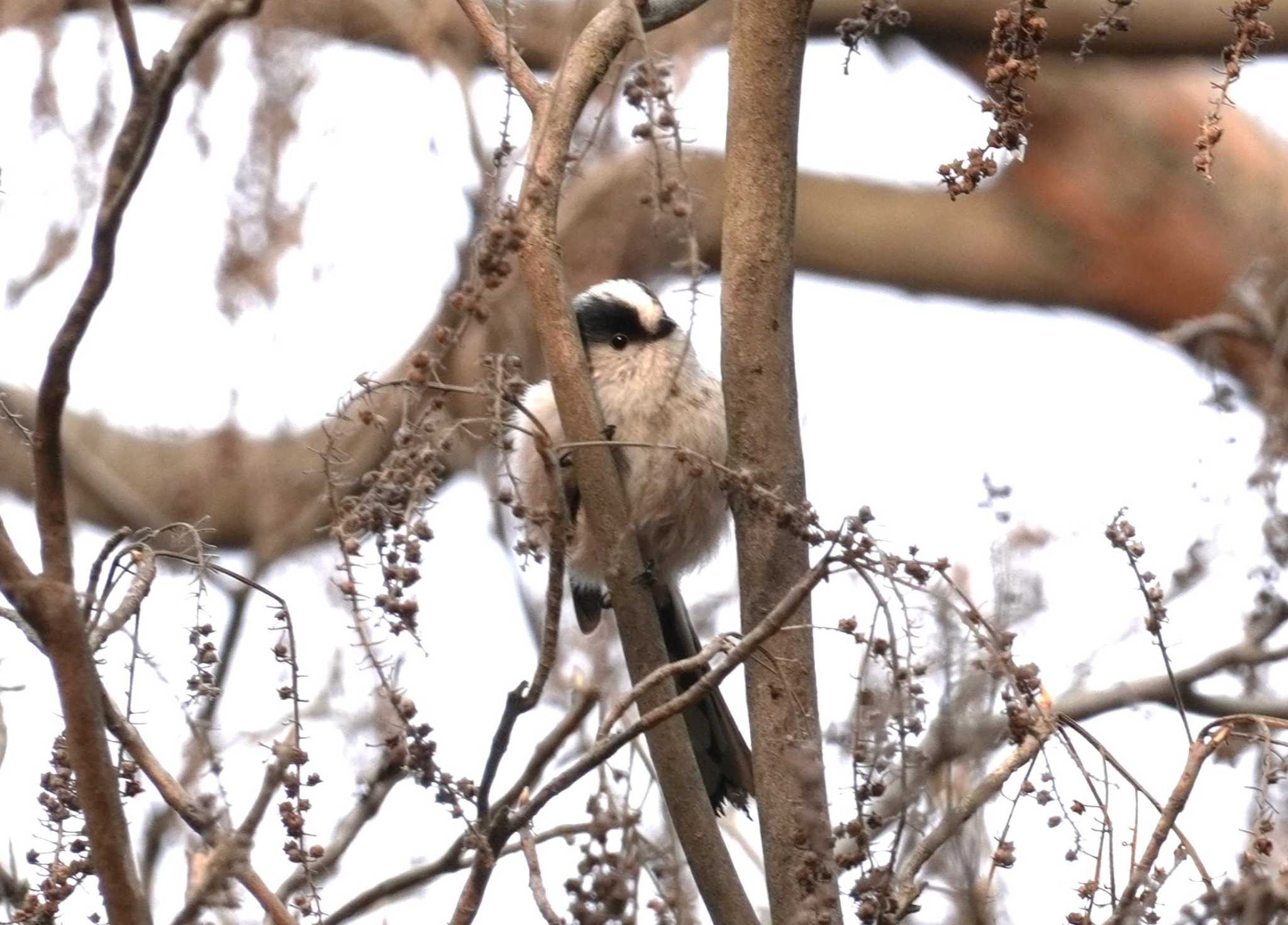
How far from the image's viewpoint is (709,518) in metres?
3.62

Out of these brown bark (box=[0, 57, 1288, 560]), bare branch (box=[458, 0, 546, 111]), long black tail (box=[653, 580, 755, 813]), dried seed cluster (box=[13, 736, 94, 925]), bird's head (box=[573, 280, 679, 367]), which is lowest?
dried seed cluster (box=[13, 736, 94, 925])

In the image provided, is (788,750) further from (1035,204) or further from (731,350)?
(1035,204)

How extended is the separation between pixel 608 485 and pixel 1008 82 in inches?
36.8

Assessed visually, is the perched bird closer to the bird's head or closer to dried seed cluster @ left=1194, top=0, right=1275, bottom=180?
the bird's head

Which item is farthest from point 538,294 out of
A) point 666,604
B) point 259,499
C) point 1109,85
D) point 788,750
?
point 1109,85

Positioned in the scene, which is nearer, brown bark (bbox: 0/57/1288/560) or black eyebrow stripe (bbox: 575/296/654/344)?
black eyebrow stripe (bbox: 575/296/654/344)

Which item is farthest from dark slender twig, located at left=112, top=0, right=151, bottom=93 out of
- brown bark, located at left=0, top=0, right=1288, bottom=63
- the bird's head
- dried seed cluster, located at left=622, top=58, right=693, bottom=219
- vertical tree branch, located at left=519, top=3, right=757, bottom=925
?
brown bark, located at left=0, top=0, right=1288, bottom=63

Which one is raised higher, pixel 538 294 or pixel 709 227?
pixel 709 227

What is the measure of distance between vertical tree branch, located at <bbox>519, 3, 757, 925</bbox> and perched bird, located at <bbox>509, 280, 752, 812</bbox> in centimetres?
53

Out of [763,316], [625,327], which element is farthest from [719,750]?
[763,316]

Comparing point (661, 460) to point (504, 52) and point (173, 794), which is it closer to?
point (504, 52)

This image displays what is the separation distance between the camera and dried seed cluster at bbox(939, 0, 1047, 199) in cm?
181

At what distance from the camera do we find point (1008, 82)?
1815 millimetres

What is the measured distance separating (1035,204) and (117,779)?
25.1ft
